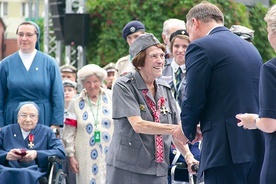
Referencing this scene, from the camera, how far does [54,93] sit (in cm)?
1116

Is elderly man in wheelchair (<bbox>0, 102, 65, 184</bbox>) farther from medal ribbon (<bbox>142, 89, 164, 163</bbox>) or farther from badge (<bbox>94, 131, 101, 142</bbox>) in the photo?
medal ribbon (<bbox>142, 89, 164, 163</bbox>)

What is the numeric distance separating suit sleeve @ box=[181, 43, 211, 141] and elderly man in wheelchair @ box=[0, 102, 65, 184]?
145 inches

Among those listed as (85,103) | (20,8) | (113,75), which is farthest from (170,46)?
(20,8)

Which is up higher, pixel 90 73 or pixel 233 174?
pixel 90 73

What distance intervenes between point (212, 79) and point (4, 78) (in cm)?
472

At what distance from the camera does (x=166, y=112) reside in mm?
8055

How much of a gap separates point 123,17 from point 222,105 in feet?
40.4

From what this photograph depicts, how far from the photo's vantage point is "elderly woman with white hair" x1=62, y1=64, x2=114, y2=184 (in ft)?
37.0

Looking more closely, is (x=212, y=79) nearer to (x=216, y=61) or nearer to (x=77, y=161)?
(x=216, y=61)

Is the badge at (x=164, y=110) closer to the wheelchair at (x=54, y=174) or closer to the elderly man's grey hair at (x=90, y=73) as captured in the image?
the wheelchair at (x=54, y=174)

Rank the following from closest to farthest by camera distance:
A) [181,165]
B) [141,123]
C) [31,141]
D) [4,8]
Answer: [141,123] < [181,165] < [31,141] < [4,8]

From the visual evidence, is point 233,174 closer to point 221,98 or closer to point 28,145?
point 221,98

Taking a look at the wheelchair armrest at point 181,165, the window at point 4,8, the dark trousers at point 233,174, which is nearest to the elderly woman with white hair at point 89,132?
the wheelchair armrest at point 181,165

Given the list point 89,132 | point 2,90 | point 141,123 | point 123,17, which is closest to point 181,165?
point 141,123
